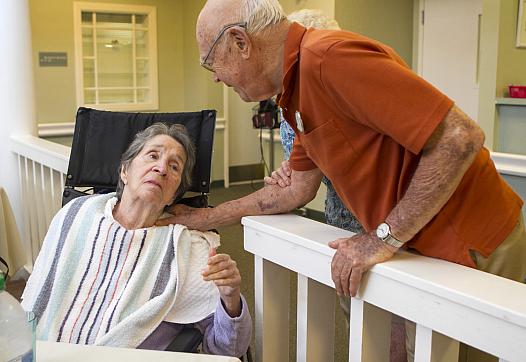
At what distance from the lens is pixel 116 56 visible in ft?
22.4

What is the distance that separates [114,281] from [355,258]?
81 centimetres

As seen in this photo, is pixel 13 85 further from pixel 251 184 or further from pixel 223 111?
pixel 251 184

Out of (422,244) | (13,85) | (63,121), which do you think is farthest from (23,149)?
(63,121)

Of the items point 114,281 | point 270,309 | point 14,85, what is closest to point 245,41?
point 270,309

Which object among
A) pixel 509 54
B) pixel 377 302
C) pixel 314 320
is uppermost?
pixel 509 54

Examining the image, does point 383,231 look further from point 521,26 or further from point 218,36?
point 521,26

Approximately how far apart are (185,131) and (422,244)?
0.97 metres

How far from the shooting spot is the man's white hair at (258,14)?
132cm

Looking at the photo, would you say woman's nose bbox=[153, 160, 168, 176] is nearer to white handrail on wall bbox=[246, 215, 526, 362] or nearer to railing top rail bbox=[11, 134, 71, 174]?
white handrail on wall bbox=[246, 215, 526, 362]

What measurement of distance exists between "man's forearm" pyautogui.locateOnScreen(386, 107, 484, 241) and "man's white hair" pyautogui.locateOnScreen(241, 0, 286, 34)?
0.45 metres

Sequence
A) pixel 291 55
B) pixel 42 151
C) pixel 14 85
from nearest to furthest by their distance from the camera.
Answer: pixel 291 55, pixel 42 151, pixel 14 85

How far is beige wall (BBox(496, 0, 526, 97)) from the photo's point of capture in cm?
414

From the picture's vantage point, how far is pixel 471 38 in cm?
498

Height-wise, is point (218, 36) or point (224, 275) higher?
point (218, 36)
